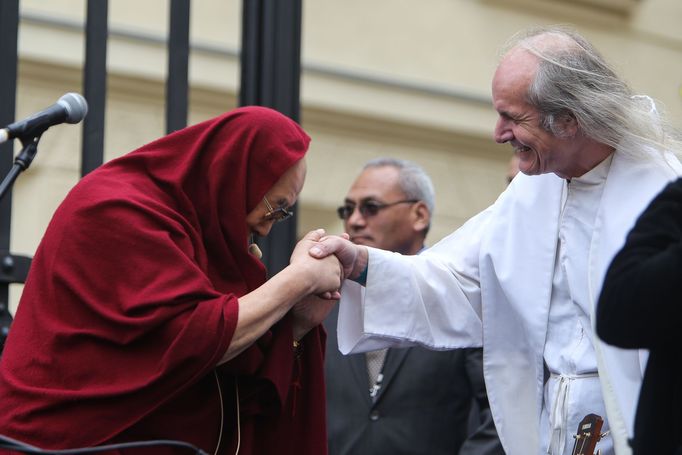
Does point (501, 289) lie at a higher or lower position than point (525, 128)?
lower

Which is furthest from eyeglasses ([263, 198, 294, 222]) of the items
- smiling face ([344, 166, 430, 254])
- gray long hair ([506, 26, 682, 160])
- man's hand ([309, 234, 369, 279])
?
smiling face ([344, 166, 430, 254])

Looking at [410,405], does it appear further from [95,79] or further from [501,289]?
[95,79]

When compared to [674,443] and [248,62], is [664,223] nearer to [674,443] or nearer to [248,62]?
[674,443]

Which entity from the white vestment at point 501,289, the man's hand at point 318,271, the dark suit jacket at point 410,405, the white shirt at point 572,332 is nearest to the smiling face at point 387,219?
the dark suit jacket at point 410,405

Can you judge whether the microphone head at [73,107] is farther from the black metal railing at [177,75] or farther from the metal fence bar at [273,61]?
the metal fence bar at [273,61]

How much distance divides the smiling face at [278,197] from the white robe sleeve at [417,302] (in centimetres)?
39

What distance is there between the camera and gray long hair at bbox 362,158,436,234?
6238mm

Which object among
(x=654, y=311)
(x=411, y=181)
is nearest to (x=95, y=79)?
(x=411, y=181)

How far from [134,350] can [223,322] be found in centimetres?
24

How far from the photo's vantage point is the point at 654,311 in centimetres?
320

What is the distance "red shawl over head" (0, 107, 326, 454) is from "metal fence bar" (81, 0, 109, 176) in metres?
0.87

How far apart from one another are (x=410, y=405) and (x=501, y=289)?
961 millimetres

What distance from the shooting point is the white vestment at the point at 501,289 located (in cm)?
430

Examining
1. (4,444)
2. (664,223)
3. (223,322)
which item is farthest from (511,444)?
(4,444)
